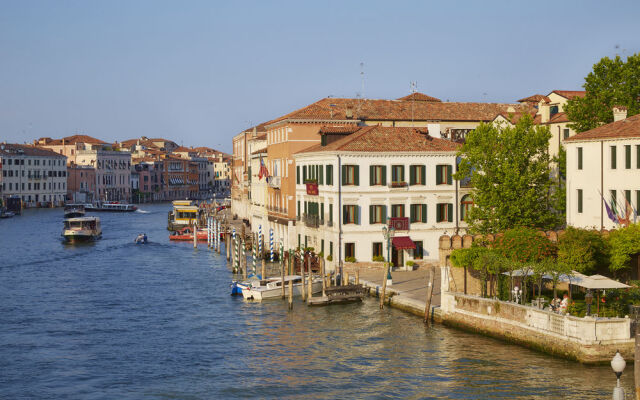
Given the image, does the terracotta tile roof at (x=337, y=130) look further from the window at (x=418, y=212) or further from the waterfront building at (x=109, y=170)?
the waterfront building at (x=109, y=170)

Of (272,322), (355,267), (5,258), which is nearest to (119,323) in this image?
(272,322)

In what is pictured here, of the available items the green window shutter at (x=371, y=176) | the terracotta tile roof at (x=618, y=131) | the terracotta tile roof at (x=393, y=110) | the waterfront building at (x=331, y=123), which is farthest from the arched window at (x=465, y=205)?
the terracotta tile roof at (x=393, y=110)

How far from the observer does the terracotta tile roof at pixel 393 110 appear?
54.8m

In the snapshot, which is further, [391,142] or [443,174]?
[443,174]

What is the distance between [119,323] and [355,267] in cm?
1268

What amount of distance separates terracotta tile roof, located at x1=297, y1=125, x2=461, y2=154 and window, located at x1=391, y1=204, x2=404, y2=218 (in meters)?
2.94

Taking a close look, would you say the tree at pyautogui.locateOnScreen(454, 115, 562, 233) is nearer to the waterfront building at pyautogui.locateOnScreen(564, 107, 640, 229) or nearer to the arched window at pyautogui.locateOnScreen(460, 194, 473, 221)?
the waterfront building at pyautogui.locateOnScreen(564, 107, 640, 229)

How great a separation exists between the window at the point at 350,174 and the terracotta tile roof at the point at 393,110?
35.6 ft

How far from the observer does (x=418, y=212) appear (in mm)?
44406

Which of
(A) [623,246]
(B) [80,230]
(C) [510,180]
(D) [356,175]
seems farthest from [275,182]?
(A) [623,246]

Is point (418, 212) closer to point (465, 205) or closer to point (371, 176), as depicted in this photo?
point (465, 205)

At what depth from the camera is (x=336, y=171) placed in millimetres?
43125

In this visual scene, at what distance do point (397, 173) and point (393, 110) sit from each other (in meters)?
15.9

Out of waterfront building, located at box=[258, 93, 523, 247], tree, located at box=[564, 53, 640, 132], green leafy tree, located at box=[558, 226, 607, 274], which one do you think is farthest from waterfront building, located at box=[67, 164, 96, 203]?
green leafy tree, located at box=[558, 226, 607, 274]
